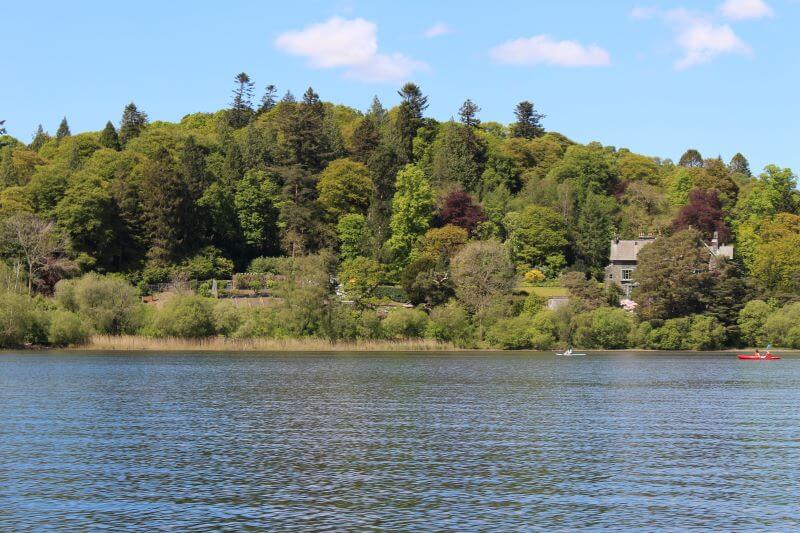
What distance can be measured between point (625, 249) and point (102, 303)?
75.8m

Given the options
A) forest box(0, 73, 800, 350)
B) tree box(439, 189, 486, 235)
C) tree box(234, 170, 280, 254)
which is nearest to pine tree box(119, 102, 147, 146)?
forest box(0, 73, 800, 350)

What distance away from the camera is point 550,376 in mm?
71438

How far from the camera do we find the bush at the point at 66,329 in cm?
9369

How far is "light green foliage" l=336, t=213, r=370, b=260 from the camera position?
13350cm

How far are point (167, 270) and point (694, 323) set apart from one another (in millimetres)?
67230

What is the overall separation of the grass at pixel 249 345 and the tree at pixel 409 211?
29.4 meters

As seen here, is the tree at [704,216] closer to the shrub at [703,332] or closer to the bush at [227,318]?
the shrub at [703,332]

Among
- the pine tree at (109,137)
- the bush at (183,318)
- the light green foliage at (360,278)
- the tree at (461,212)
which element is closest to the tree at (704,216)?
the tree at (461,212)

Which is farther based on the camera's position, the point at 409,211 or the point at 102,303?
the point at 409,211

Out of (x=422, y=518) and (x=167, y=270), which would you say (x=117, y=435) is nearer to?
(x=422, y=518)

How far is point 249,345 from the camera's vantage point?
10156cm

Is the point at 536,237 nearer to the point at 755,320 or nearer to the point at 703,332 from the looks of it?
→ the point at 703,332

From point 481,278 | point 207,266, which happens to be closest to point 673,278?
point 481,278

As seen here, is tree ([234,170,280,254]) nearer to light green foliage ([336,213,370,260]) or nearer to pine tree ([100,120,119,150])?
light green foliage ([336,213,370,260])
